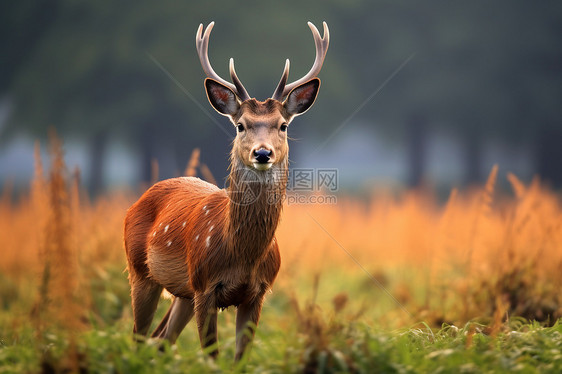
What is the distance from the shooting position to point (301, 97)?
4805 millimetres

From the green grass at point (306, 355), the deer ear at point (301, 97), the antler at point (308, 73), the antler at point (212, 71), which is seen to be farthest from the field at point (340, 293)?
the antler at point (308, 73)

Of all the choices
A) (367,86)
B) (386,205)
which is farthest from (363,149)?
(386,205)

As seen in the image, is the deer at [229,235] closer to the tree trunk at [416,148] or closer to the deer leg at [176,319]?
the deer leg at [176,319]

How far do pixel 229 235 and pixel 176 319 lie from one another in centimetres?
111

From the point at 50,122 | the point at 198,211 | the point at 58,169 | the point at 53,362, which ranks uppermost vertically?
the point at 50,122

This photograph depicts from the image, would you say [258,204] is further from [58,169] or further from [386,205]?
[386,205]

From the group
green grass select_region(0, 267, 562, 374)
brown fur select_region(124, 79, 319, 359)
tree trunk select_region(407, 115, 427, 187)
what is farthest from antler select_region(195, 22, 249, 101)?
tree trunk select_region(407, 115, 427, 187)

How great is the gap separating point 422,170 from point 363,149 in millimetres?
9442

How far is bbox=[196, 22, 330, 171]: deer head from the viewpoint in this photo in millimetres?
4379

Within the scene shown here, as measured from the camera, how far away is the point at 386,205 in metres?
11.7

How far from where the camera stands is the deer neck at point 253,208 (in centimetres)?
434

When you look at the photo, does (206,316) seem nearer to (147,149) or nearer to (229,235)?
(229,235)

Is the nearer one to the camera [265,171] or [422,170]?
[265,171]

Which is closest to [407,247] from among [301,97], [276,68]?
[301,97]
